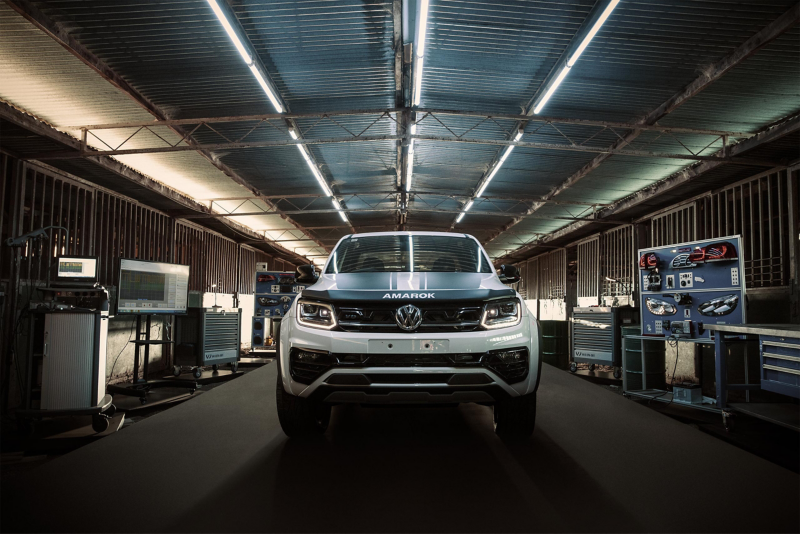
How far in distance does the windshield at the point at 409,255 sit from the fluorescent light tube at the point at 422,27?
2412 mm

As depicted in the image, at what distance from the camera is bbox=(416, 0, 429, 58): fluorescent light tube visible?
442cm

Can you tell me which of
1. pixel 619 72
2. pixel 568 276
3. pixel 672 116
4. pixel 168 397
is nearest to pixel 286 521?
pixel 168 397

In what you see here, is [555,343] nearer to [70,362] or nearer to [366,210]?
[366,210]

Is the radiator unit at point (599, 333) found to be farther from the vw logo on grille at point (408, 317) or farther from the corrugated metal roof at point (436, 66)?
the vw logo on grille at point (408, 317)

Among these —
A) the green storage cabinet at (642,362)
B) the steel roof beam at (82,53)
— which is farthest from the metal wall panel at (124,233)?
the green storage cabinet at (642,362)

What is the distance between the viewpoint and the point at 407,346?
242 centimetres

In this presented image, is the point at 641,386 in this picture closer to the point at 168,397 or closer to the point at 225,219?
the point at 168,397

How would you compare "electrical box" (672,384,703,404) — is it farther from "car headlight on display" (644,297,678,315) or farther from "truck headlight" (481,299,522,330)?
"truck headlight" (481,299,522,330)

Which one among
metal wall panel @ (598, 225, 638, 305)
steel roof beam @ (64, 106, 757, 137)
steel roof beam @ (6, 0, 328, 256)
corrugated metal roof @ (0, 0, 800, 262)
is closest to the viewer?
steel roof beam @ (6, 0, 328, 256)

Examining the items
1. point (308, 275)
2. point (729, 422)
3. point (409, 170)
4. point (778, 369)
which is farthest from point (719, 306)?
point (409, 170)

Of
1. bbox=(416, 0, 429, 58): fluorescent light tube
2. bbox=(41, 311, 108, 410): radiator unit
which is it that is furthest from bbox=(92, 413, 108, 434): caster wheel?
bbox=(416, 0, 429, 58): fluorescent light tube

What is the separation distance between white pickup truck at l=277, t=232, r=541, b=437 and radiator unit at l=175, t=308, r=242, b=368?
5.49 metres

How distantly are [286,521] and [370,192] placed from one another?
9323 mm

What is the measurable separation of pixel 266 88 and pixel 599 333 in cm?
676
